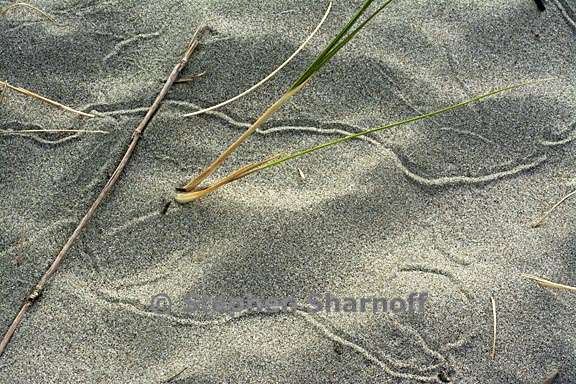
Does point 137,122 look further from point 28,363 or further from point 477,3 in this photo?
point 477,3

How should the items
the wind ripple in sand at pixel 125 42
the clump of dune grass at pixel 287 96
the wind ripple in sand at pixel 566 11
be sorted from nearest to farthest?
the clump of dune grass at pixel 287 96 < the wind ripple in sand at pixel 125 42 < the wind ripple in sand at pixel 566 11

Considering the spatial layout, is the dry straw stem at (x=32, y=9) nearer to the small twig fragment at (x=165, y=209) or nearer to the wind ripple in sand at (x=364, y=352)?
the small twig fragment at (x=165, y=209)

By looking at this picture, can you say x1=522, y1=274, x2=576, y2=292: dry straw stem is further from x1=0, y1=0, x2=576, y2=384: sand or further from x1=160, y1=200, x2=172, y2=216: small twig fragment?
x1=160, y1=200, x2=172, y2=216: small twig fragment

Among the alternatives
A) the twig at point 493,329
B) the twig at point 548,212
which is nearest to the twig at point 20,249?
the twig at point 493,329

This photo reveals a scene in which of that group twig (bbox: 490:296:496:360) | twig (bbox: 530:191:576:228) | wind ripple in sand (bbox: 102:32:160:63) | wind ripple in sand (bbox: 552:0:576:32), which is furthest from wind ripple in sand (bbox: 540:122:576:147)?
wind ripple in sand (bbox: 102:32:160:63)

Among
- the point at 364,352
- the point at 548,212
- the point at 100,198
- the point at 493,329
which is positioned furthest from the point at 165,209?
the point at 548,212

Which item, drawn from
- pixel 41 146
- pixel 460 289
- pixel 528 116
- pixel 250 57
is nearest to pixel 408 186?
pixel 460 289
